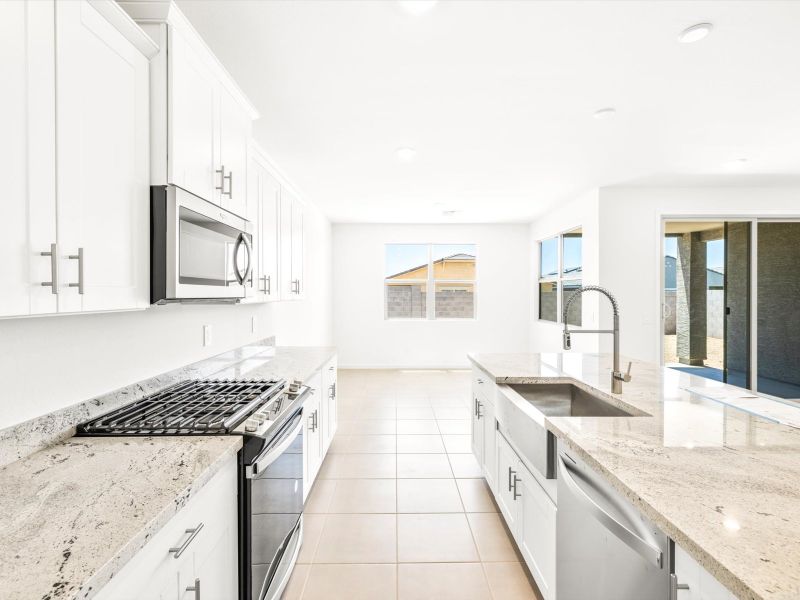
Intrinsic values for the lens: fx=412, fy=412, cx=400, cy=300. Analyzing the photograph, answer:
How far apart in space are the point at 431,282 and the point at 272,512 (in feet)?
19.9

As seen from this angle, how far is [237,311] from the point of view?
3096 millimetres

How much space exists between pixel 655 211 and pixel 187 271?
17.0ft

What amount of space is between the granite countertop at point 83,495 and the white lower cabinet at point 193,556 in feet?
0.18

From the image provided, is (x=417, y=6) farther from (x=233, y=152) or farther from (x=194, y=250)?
(x=194, y=250)

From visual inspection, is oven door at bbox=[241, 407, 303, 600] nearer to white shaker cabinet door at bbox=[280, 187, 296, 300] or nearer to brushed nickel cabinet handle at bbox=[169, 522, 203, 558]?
brushed nickel cabinet handle at bbox=[169, 522, 203, 558]

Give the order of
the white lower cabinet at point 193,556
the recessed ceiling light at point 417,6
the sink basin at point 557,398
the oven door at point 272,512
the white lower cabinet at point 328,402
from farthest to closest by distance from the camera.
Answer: the white lower cabinet at point 328,402, the sink basin at point 557,398, the recessed ceiling light at point 417,6, the oven door at point 272,512, the white lower cabinet at point 193,556

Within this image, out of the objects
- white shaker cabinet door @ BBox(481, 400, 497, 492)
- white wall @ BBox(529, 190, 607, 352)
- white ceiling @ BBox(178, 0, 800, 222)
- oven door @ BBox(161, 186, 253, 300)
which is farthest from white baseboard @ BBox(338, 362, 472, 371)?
oven door @ BBox(161, 186, 253, 300)

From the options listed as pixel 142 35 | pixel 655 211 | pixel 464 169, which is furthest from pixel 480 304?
pixel 142 35

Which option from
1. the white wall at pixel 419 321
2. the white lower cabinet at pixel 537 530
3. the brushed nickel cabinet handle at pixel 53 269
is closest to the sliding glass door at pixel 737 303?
the white wall at pixel 419 321

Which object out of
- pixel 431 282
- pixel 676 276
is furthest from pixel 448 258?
pixel 676 276

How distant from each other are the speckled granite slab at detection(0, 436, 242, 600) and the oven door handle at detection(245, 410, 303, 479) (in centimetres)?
9

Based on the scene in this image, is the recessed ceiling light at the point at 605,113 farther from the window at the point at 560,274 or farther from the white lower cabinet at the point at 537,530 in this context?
the window at the point at 560,274

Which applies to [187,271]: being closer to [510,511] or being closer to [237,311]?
[237,311]

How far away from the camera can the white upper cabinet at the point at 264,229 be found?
2807 millimetres
